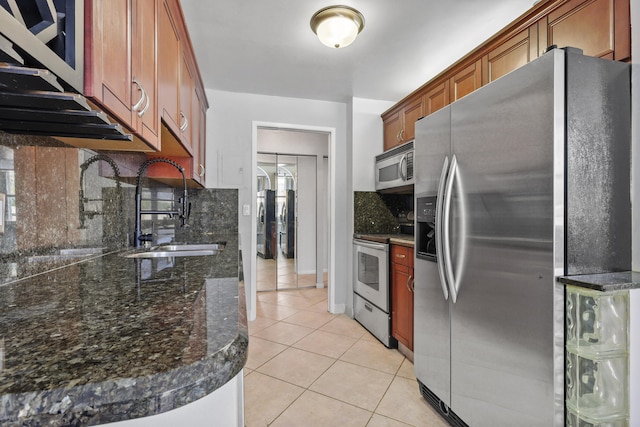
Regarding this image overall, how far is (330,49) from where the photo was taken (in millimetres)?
2336

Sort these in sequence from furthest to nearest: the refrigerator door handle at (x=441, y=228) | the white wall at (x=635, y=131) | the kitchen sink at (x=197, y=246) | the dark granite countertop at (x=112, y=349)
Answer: the kitchen sink at (x=197, y=246) → the refrigerator door handle at (x=441, y=228) → the white wall at (x=635, y=131) → the dark granite countertop at (x=112, y=349)

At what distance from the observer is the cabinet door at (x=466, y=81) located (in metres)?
2.02

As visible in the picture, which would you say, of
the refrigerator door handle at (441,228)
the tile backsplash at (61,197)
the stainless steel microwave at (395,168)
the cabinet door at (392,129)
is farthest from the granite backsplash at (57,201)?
the cabinet door at (392,129)

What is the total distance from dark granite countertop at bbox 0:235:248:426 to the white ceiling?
180cm

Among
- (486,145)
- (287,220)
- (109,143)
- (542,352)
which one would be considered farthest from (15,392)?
(287,220)

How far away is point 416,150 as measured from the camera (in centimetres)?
191

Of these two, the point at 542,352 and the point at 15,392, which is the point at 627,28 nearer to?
the point at 542,352

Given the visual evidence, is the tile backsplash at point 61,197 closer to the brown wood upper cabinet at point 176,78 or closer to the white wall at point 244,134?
the brown wood upper cabinet at point 176,78

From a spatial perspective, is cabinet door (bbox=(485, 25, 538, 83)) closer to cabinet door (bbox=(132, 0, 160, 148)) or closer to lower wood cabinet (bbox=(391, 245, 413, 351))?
lower wood cabinet (bbox=(391, 245, 413, 351))

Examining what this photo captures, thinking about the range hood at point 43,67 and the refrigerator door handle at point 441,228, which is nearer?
the range hood at point 43,67

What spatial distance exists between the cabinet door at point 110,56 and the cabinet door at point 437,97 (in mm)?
2101

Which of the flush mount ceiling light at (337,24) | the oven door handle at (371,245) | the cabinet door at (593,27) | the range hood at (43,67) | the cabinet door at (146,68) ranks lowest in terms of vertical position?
the oven door handle at (371,245)

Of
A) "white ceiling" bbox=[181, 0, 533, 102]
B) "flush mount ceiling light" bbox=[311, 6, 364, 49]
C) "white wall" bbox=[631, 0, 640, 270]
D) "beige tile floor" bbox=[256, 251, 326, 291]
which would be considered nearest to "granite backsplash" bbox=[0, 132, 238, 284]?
"white ceiling" bbox=[181, 0, 533, 102]

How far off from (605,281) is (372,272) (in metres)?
1.91
